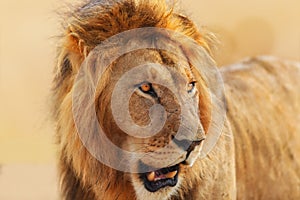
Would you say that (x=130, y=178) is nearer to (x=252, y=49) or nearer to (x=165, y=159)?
(x=165, y=159)

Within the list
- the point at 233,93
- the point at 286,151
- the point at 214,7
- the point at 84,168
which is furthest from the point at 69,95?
the point at 214,7

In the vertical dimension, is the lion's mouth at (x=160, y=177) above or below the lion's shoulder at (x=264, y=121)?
above

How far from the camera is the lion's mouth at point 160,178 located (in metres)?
1.61

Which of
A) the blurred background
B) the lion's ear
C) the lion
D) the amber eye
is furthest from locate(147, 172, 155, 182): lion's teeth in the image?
the blurred background

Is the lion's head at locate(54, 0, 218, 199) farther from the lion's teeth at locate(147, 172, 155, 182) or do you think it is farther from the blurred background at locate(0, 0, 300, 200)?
the blurred background at locate(0, 0, 300, 200)

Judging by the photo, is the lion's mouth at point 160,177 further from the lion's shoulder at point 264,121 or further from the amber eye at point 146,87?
the lion's shoulder at point 264,121

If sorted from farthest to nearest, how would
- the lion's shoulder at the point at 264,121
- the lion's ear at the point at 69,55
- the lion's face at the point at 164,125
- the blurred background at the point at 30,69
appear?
1. the blurred background at the point at 30,69
2. the lion's shoulder at the point at 264,121
3. the lion's ear at the point at 69,55
4. the lion's face at the point at 164,125

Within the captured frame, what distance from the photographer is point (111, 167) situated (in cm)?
168

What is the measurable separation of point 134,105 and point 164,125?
0.31ft

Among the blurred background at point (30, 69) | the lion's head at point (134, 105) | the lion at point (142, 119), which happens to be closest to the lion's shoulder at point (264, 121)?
the lion at point (142, 119)

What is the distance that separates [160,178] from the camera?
5.30 ft

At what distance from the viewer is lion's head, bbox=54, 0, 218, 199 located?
5.14 ft

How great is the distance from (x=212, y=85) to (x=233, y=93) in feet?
1.46

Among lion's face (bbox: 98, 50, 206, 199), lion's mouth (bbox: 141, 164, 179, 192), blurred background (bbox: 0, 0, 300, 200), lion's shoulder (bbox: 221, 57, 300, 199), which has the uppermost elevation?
lion's face (bbox: 98, 50, 206, 199)
